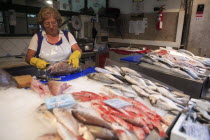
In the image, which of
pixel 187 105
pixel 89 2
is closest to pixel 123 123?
pixel 187 105

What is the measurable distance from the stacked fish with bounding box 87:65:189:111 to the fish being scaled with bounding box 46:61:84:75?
0.38 meters

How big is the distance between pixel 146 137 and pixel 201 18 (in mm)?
4386

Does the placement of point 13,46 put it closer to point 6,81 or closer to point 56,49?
point 56,49

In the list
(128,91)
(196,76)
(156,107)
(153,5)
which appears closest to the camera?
(156,107)

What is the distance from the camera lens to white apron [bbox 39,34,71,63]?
239cm

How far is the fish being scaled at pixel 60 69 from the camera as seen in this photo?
1.76m

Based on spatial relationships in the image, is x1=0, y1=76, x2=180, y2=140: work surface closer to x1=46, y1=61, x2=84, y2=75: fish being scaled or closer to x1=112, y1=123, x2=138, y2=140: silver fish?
x1=112, y1=123, x2=138, y2=140: silver fish

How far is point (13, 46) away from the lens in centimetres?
367

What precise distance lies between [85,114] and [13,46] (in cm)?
364

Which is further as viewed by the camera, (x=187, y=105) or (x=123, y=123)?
(x=187, y=105)

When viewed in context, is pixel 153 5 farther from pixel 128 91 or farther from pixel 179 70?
pixel 128 91

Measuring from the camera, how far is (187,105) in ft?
3.77

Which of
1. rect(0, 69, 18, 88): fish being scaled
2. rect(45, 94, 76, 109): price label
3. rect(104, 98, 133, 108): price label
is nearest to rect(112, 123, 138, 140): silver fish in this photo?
rect(104, 98, 133, 108): price label

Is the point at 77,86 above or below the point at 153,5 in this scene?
below
